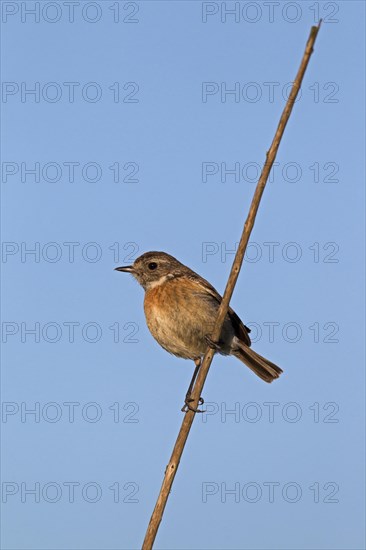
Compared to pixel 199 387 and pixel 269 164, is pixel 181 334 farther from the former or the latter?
pixel 269 164

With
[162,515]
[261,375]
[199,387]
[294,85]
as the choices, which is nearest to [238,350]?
[261,375]

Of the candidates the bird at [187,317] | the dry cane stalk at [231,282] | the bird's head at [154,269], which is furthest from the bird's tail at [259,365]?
the dry cane stalk at [231,282]

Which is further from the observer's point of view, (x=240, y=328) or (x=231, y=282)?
(x=240, y=328)

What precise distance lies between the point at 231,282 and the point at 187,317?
128 inches

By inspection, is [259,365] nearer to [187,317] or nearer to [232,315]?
[232,315]

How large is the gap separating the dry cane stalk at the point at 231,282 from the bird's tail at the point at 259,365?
326 centimetres

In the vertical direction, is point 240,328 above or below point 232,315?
below

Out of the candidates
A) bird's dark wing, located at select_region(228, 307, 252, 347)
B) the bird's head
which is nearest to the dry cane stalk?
bird's dark wing, located at select_region(228, 307, 252, 347)

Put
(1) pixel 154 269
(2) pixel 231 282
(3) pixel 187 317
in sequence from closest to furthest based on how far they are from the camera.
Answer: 1. (2) pixel 231 282
2. (3) pixel 187 317
3. (1) pixel 154 269

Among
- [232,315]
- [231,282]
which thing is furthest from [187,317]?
[231,282]

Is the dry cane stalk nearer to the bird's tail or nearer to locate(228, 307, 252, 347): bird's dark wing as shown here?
locate(228, 307, 252, 347): bird's dark wing

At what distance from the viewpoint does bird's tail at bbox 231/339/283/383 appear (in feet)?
24.6

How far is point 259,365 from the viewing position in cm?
752

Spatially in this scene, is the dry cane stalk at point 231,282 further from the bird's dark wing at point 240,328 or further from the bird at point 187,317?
the bird's dark wing at point 240,328
